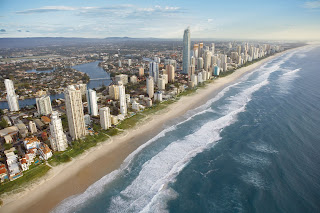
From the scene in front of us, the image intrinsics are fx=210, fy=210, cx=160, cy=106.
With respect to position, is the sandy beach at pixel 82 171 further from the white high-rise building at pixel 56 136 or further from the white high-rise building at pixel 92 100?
the white high-rise building at pixel 92 100

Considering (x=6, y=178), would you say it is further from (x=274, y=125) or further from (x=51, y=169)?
(x=274, y=125)

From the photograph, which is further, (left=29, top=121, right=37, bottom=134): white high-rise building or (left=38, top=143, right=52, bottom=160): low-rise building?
(left=29, top=121, right=37, bottom=134): white high-rise building

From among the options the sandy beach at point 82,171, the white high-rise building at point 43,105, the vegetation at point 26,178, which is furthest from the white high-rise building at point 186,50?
the vegetation at point 26,178

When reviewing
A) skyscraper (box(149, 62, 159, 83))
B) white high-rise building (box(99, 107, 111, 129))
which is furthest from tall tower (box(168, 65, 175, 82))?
white high-rise building (box(99, 107, 111, 129))

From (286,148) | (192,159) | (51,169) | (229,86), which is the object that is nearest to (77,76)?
(229,86)

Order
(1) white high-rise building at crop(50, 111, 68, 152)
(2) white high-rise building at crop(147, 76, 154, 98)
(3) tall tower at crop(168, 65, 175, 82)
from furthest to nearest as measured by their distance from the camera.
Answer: (3) tall tower at crop(168, 65, 175, 82)
(2) white high-rise building at crop(147, 76, 154, 98)
(1) white high-rise building at crop(50, 111, 68, 152)

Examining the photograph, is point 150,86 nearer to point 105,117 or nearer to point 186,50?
point 105,117

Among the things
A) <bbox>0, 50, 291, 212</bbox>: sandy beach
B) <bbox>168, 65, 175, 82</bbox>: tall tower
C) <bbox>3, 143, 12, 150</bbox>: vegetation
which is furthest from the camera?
<bbox>168, 65, 175, 82</bbox>: tall tower

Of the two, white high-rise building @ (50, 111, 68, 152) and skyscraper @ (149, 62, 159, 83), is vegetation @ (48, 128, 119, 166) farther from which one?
skyscraper @ (149, 62, 159, 83)
